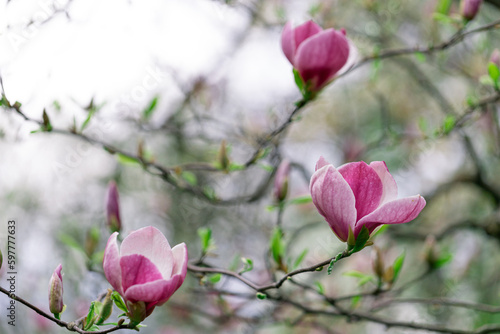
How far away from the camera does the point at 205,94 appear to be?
1.55 m

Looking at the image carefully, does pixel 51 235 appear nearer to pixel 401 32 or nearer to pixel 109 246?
pixel 109 246

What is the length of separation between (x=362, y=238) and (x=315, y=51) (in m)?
0.26

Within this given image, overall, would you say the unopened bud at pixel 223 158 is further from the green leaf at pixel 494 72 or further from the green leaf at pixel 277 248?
the green leaf at pixel 494 72

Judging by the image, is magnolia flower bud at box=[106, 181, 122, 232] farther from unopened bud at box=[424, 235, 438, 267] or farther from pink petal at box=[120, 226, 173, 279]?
unopened bud at box=[424, 235, 438, 267]

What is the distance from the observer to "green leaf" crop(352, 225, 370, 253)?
44 centimetres

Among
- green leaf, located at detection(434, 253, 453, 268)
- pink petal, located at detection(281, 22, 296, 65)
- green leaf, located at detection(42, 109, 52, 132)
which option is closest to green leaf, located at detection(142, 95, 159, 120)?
green leaf, located at detection(42, 109, 52, 132)

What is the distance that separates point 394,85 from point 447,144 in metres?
0.39

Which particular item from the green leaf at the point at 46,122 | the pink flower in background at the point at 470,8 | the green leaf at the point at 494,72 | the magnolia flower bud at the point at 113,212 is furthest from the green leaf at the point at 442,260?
the green leaf at the point at 46,122

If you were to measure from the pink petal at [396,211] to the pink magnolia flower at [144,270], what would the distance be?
173 mm

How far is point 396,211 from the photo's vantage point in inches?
16.9

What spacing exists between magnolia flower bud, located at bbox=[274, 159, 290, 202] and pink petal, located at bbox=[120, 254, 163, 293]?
35cm

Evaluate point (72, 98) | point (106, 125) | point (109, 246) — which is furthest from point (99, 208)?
point (109, 246)

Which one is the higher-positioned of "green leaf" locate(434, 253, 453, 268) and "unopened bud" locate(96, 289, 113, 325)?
"unopened bud" locate(96, 289, 113, 325)

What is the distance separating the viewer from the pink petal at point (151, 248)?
0.47 metres
